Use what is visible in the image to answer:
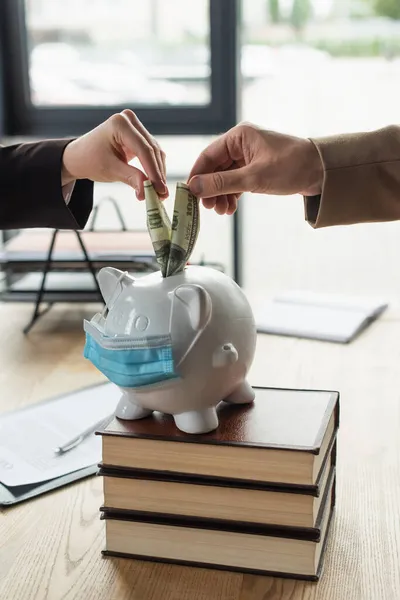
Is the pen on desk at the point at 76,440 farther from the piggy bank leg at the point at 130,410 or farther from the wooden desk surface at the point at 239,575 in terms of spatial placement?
the piggy bank leg at the point at 130,410

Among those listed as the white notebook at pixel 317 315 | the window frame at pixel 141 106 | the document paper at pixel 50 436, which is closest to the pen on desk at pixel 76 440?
the document paper at pixel 50 436

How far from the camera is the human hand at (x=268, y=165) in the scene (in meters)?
0.94

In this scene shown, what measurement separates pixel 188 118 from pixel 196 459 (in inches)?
66.6

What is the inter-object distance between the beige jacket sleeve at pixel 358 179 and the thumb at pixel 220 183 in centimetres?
10

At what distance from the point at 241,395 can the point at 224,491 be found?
0.37 feet

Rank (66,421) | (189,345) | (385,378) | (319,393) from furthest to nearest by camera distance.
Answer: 1. (385,378)
2. (66,421)
3. (319,393)
4. (189,345)

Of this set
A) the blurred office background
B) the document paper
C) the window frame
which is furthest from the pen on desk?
the window frame

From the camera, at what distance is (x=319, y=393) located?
35.8 inches

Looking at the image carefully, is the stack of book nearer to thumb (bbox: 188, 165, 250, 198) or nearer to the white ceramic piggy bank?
the white ceramic piggy bank

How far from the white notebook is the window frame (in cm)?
68

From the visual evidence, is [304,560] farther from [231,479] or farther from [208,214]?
[208,214]

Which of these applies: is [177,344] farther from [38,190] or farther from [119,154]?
[38,190]

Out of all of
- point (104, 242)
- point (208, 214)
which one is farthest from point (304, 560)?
point (208, 214)

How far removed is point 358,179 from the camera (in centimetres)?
98
